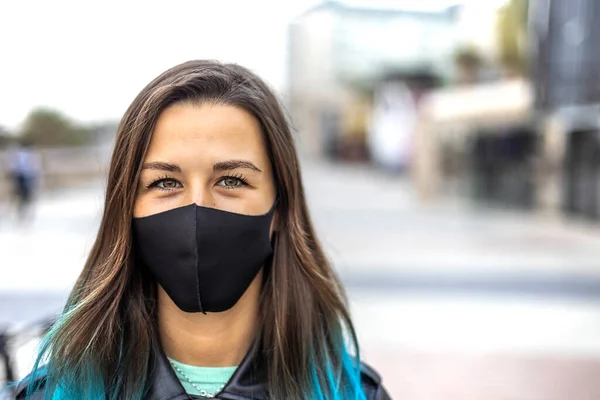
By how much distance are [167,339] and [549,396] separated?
3.73m

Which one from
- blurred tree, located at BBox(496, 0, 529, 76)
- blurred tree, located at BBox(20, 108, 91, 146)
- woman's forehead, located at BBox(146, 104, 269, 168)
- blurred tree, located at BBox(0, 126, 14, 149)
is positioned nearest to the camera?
woman's forehead, located at BBox(146, 104, 269, 168)

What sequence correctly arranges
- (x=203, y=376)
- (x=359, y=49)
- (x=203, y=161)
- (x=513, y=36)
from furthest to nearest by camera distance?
(x=359, y=49) → (x=513, y=36) → (x=203, y=376) → (x=203, y=161)

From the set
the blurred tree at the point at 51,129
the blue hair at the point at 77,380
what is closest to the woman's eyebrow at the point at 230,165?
the blue hair at the point at 77,380

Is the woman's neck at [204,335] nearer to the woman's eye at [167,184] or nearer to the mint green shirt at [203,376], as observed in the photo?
the mint green shirt at [203,376]

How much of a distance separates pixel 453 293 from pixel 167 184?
247 inches

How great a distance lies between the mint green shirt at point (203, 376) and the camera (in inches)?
53.4

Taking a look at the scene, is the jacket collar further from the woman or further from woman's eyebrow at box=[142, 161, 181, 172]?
woman's eyebrow at box=[142, 161, 181, 172]

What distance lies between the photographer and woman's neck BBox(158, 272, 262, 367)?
1370 millimetres

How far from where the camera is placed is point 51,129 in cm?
2336

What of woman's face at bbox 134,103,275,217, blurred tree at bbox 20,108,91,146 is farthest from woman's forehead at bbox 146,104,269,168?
blurred tree at bbox 20,108,91,146

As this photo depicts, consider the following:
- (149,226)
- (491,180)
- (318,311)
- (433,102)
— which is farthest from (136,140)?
(433,102)

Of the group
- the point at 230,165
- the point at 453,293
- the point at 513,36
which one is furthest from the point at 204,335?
the point at 513,36

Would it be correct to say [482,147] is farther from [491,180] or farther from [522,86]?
[522,86]

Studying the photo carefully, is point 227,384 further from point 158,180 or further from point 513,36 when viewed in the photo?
point 513,36
